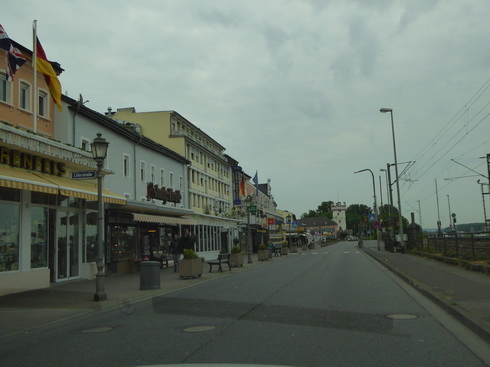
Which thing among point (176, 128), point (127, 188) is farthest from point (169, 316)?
point (176, 128)

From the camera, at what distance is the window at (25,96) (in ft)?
70.2

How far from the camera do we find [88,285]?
59.8 ft

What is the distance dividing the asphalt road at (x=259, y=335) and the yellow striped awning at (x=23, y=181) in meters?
4.91

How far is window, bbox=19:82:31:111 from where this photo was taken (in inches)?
843

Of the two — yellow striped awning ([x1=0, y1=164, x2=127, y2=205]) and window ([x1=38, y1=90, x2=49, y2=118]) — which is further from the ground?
window ([x1=38, y1=90, x2=49, y2=118])

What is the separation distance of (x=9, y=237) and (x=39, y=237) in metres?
1.81

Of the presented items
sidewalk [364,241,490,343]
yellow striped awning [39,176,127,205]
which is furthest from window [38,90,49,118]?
sidewalk [364,241,490,343]

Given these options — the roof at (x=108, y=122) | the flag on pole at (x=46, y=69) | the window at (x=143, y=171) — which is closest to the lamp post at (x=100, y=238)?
the flag on pole at (x=46, y=69)

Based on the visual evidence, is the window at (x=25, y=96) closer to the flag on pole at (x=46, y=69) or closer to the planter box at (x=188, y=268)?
the flag on pole at (x=46, y=69)

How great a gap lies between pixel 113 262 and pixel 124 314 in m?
14.0

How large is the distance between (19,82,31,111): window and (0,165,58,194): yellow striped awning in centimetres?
619

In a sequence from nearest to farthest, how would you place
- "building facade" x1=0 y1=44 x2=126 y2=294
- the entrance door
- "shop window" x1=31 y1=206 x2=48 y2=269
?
"building facade" x1=0 y1=44 x2=126 y2=294 < "shop window" x1=31 y1=206 x2=48 y2=269 < the entrance door

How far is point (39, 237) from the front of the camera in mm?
17953

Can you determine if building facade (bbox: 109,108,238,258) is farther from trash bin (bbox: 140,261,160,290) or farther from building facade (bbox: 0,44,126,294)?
trash bin (bbox: 140,261,160,290)
